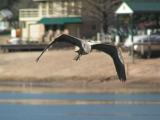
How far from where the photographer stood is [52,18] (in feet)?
289

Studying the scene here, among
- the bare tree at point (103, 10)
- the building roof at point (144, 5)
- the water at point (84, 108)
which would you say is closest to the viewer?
the water at point (84, 108)

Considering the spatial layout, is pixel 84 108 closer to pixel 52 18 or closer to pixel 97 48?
pixel 97 48

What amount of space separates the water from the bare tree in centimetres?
3198

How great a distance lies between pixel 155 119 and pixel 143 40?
66.8ft

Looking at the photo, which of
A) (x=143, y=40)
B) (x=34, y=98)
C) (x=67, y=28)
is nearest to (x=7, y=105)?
(x=34, y=98)

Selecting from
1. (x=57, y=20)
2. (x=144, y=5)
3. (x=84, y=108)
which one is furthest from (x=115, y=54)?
(x=57, y=20)

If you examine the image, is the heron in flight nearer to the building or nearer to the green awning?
the building

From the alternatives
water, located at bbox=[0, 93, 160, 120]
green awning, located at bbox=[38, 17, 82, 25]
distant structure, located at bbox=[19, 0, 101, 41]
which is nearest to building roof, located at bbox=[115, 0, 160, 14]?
distant structure, located at bbox=[19, 0, 101, 41]

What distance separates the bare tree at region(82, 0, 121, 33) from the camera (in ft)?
249

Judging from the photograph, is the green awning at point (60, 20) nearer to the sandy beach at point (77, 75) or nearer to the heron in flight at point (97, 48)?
the sandy beach at point (77, 75)

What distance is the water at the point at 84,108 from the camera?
3350cm

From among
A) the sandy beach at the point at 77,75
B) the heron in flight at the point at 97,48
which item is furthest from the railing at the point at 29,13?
the heron in flight at the point at 97,48

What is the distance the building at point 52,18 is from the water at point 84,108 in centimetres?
3903

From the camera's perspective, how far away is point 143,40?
52.6 m
